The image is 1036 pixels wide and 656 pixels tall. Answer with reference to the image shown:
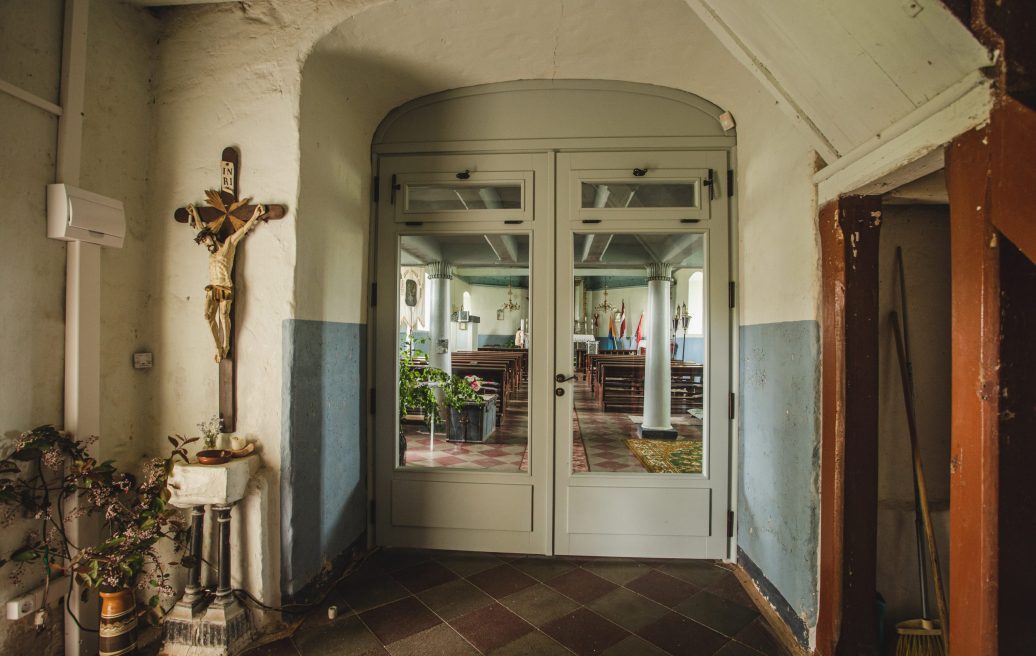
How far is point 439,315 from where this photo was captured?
6582 millimetres

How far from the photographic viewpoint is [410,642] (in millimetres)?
1918

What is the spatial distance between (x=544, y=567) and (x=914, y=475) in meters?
1.84

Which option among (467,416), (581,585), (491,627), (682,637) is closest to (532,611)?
(491,627)

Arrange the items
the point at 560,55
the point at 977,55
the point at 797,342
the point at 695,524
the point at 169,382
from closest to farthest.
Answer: the point at 977,55 → the point at 797,342 → the point at 169,382 → the point at 560,55 → the point at 695,524

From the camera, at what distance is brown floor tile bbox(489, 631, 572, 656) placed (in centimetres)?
186

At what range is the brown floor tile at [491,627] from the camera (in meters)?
1.92

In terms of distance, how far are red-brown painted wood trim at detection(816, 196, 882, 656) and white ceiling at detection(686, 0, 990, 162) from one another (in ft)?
1.12

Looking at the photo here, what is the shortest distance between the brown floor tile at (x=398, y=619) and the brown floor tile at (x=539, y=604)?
15.4 inches

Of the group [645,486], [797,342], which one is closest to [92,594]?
[645,486]

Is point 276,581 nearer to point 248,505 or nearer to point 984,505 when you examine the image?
point 248,505

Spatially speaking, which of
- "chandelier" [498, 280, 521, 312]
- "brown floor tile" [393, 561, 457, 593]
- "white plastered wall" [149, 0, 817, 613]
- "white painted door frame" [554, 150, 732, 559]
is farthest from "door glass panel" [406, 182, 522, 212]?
"chandelier" [498, 280, 521, 312]

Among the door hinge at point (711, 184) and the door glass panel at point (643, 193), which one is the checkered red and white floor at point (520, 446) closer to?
the door glass panel at point (643, 193)

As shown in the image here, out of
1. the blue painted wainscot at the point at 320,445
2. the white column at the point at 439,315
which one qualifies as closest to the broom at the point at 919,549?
the blue painted wainscot at the point at 320,445

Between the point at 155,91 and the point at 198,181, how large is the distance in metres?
0.52
